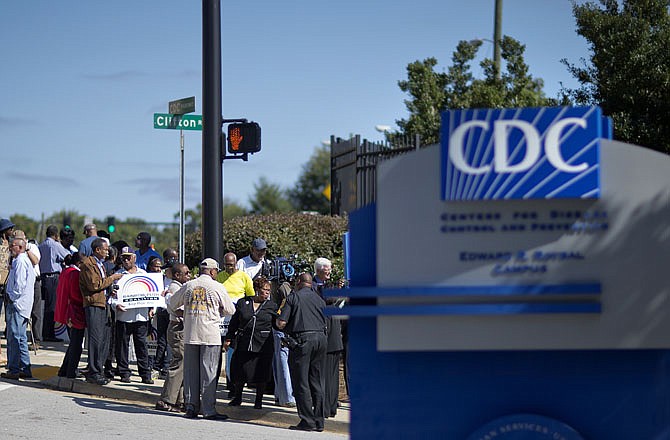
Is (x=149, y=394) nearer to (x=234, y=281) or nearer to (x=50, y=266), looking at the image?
(x=234, y=281)

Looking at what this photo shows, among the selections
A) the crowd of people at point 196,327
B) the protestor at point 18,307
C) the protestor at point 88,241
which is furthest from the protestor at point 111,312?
the protestor at point 18,307

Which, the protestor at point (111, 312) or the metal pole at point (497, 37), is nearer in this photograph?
the protestor at point (111, 312)

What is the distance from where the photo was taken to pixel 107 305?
13898 millimetres

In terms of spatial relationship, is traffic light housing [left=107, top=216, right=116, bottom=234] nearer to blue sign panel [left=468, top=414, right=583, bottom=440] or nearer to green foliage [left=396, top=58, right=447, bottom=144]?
green foliage [left=396, top=58, right=447, bottom=144]

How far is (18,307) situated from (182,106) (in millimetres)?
3715

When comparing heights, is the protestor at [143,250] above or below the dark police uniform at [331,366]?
above

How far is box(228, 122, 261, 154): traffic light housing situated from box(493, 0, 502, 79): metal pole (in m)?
13.4

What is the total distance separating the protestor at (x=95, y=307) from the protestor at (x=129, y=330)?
229mm

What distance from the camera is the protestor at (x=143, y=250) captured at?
1551 centimetres

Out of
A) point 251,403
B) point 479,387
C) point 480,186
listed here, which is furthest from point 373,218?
point 251,403

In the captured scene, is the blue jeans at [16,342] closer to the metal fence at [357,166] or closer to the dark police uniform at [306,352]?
the dark police uniform at [306,352]

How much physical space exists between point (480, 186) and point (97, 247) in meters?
9.75

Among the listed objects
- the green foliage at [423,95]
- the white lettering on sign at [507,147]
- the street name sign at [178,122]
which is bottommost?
the white lettering on sign at [507,147]

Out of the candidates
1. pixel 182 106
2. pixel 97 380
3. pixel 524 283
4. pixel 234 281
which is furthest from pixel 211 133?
pixel 524 283
